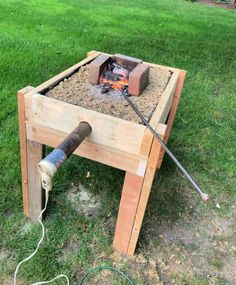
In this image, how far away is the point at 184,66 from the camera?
4.62m

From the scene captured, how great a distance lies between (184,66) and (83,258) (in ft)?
11.2

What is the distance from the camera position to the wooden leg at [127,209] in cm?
162

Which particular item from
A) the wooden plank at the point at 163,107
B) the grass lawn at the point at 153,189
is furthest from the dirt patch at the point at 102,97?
the grass lawn at the point at 153,189

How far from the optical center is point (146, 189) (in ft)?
5.30

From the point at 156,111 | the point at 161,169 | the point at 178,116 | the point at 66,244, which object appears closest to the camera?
the point at 156,111

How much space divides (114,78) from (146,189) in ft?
2.16

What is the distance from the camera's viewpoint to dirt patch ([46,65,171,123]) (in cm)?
163

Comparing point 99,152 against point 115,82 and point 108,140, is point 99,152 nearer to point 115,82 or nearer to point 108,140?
point 108,140

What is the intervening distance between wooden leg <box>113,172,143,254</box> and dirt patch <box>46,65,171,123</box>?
297mm

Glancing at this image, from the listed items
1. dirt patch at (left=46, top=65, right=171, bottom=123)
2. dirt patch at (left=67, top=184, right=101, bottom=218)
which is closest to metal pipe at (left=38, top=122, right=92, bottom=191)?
dirt patch at (left=46, top=65, right=171, bottom=123)

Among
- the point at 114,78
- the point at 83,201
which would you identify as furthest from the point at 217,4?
the point at 83,201

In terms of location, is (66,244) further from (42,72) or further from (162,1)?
(162,1)

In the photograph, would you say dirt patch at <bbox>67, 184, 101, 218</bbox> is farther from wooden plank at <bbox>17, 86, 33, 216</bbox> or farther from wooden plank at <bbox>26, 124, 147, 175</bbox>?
wooden plank at <bbox>26, 124, 147, 175</bbox>

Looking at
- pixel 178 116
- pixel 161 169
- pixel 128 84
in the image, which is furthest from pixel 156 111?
pixel 178 116
